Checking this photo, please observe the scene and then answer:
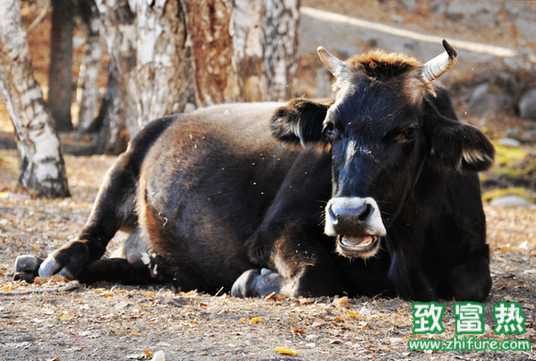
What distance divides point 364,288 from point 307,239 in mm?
476

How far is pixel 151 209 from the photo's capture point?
7.66 meters

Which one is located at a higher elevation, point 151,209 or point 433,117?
point 433,117

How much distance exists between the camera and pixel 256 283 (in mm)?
6426

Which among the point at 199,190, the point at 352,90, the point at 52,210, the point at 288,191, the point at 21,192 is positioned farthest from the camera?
the point at 21,192

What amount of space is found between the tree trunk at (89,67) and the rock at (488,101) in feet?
26.6

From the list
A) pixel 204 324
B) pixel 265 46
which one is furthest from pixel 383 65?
pixel 265 46

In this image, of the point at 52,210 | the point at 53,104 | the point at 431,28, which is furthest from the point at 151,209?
the point at 431,28

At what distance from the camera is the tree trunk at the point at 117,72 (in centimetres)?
1115

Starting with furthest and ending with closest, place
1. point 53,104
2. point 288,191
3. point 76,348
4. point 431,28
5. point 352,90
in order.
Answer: point 431,28 < point 53,104 < point 288,191 < point 352,90 < point 76,348

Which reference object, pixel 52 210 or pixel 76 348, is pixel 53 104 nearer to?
pixel 52 210

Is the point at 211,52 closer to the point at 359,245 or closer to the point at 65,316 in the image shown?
the point at 359,245

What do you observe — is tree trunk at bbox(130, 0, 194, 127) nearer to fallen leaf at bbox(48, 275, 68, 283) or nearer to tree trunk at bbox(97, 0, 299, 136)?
tree trunk at bbox(97, 0, 299, 136)

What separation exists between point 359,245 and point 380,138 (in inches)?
26.1

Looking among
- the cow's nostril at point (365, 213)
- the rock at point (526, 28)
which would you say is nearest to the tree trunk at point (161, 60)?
the cow's nostril at point (365, 213)
